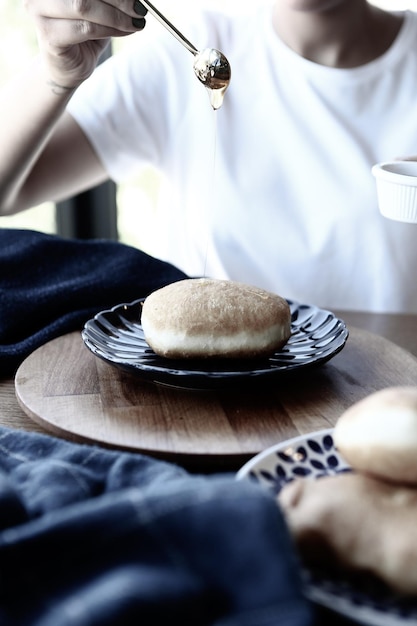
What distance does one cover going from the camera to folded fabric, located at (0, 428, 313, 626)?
15.0 inches

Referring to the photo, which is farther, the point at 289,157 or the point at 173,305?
the point at 289,157

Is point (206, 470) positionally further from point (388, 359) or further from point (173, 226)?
point (173, 226)

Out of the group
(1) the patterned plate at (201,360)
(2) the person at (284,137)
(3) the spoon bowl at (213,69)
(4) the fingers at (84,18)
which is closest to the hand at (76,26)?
(4) the fingers at (84,18)

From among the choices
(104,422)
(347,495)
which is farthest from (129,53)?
(347,495)

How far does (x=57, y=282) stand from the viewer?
1050 millimetres

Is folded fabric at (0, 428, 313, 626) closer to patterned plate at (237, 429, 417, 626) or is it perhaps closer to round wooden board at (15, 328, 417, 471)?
patterned plate at (237, 429, 417, 626)

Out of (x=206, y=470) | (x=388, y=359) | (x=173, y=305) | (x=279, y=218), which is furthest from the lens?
(x=279, y=218)

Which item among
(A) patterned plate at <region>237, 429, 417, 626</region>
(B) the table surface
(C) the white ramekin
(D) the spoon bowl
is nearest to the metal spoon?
(D) the spoon bowl

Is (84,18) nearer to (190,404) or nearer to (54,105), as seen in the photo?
(54,105)

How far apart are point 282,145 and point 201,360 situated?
705 mm

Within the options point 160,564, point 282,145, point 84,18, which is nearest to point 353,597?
point 160,564

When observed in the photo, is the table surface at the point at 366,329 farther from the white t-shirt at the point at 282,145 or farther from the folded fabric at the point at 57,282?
→ the white t-shirt at the point at 282,145

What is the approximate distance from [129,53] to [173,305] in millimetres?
787

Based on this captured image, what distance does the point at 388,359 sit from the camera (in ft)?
2.95
